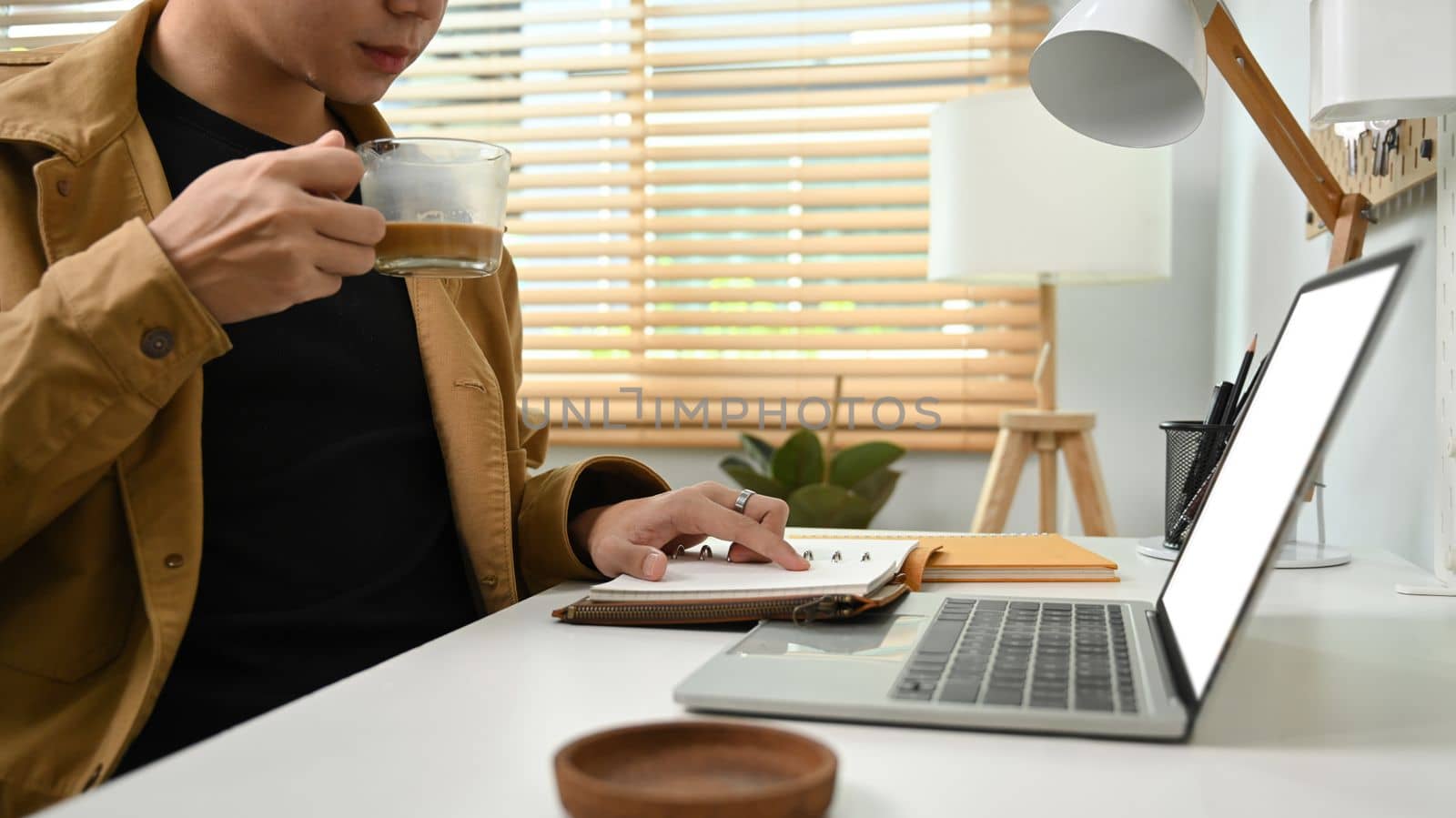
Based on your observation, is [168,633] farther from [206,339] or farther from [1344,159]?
[1344,159]

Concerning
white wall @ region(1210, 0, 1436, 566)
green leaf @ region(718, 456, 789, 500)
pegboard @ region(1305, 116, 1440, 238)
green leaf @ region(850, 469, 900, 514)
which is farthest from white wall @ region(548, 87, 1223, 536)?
pegboard @ region(1305, 116, 1440, 238)

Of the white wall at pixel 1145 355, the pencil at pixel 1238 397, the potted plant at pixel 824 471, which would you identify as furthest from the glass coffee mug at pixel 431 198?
the white wall at pixel 1145 355

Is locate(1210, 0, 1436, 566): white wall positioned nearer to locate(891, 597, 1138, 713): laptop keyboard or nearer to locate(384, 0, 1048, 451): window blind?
locate(891, 597, 1138, 713): laptop keyboard

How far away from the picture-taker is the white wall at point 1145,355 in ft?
8.21

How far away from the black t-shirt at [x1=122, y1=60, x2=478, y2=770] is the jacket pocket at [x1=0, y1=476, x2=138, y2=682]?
2.5 inches

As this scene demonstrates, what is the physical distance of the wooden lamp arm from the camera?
1130 millimetres

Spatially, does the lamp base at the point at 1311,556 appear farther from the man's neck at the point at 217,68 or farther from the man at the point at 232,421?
the man's neck at the point at 217,68

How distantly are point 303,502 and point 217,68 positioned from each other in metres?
0.43

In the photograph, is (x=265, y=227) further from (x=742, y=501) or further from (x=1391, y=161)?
(x=1391, y=161)

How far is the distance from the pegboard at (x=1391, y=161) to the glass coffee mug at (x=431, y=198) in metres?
0.86

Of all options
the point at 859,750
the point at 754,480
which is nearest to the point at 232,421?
the point at 859,750

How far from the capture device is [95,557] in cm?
88

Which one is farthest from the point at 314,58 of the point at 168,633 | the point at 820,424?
the point at 820,424

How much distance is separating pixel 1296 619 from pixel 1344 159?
32.1 inches
